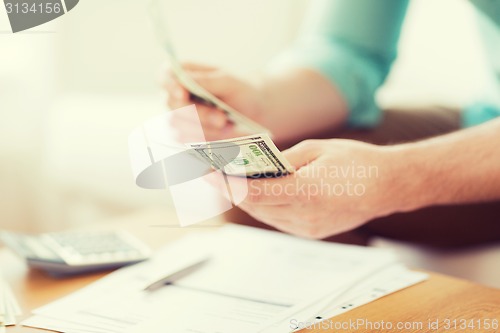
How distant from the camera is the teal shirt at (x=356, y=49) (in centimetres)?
102

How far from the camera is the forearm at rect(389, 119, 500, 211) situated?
2.15ft

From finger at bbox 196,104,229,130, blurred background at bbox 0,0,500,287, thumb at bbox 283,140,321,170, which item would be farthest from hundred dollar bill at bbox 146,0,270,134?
blurred background at bbox 0,0,500,287

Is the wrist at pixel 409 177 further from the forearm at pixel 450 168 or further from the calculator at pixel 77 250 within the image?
the calculator at pixel 77 250

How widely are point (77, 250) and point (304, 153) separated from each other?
0.30 metres

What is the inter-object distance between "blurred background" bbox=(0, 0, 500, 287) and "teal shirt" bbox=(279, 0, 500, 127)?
11 centimetres

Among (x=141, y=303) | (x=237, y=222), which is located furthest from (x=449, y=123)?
(x=141, y=303)

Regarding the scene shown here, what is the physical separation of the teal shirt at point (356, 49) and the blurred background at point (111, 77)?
0.11 meters

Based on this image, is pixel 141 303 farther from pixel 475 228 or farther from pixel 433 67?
pixel 433 67

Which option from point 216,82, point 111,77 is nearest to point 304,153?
point 216,82

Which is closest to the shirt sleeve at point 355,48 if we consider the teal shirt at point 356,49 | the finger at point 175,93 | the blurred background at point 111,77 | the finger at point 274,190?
the teal shirt at point 356,49

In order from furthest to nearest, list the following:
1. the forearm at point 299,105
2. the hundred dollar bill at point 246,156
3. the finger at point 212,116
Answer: the forearm at point 299,105 < the finger at point 212,116 < the hundred dollar bill at point 246,156

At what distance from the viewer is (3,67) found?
1.60 meters

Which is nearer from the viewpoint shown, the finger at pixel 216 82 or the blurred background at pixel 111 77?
the finger at pixel 216 82

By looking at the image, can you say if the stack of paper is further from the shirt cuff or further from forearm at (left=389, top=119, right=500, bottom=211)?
the shirt cuff
